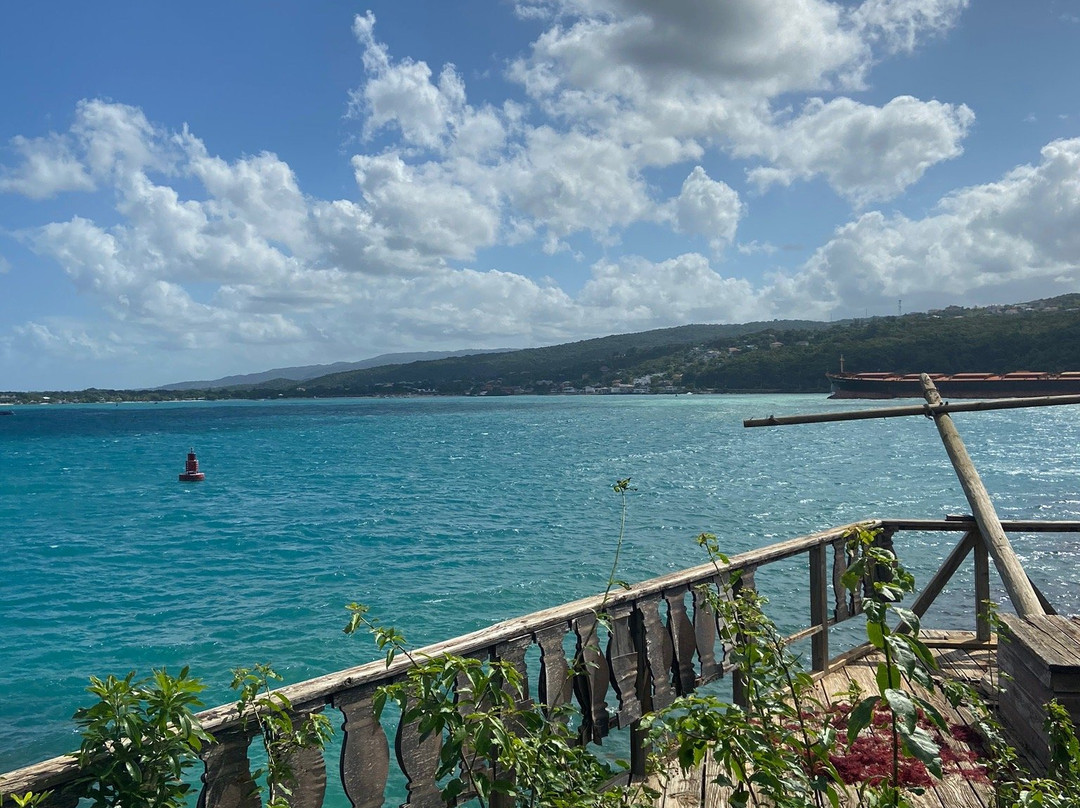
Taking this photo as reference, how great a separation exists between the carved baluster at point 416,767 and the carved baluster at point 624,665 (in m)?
1.09

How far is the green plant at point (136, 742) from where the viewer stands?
1.96 meters

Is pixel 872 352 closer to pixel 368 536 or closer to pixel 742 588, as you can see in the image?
pixel 368 536

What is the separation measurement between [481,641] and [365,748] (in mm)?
576

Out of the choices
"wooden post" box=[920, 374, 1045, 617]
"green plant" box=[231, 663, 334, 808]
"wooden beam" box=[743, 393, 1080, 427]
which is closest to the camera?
"green plant" box=[231, 663, 334, 808]

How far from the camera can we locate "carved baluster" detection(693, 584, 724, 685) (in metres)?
4.08

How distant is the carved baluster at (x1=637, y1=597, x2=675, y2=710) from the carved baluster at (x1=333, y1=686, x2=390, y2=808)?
1.47 meters

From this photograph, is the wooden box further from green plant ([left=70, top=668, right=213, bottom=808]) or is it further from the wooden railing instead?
green plant ([left=70, top=668, right=213, bottom=808])

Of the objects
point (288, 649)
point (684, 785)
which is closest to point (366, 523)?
point (288, 649)

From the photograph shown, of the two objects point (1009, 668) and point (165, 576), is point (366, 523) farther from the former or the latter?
point (1009, 668)

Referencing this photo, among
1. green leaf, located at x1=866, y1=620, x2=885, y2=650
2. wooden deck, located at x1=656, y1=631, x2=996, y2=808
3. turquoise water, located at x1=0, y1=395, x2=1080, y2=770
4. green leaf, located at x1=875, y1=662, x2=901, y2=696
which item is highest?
green leaf, located at x1=866, y1=620, x2=885, y2=650

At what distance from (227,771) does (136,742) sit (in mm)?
510

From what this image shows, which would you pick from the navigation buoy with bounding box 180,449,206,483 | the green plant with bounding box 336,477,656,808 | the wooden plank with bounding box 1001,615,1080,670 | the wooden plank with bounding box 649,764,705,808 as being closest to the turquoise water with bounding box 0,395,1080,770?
the navigation buoy with bounding box 180,449,206,483

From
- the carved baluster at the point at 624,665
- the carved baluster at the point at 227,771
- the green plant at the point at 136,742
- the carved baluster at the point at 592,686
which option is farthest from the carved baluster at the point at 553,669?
the green plant at the point at 136,742

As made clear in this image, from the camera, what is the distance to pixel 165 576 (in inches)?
746
